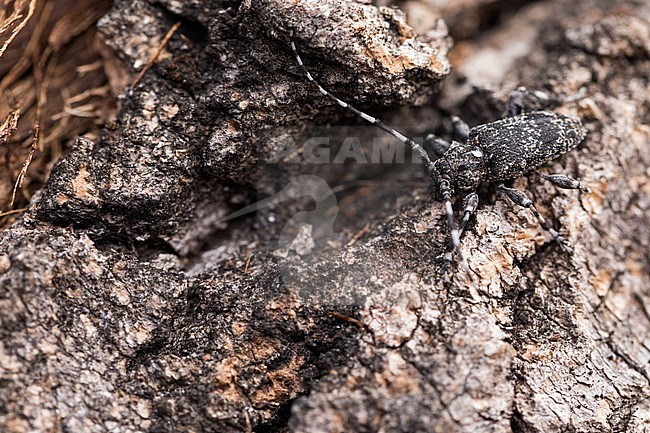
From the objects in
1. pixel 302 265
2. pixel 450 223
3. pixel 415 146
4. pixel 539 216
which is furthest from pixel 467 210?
pixel 302 265

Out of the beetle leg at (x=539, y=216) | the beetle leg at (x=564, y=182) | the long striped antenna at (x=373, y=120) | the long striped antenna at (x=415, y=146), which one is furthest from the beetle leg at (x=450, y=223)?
the beetle leg at (x=564, y=182)

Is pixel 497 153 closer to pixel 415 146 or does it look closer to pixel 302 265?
pixel 415 146

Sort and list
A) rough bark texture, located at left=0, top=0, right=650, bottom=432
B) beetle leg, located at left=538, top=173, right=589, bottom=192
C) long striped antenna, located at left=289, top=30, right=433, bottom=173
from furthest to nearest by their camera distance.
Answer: beetle leg, located at left=538, top=173, right=589, bottom=192, long striped antenna, located at left=289, top=30, right=433, bottom=173, rough bark texture, located at left=0, top=0, right=650, bottom=432

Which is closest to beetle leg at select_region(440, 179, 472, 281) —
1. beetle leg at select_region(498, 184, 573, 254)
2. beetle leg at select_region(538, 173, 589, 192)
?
beetle leg at select_region(498, 184, 573, 254)

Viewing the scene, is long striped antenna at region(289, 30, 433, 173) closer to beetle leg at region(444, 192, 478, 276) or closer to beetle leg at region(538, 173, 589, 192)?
beetle leg at region(444, 192, 478, 276)

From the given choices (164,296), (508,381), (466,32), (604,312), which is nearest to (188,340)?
(164,296)
